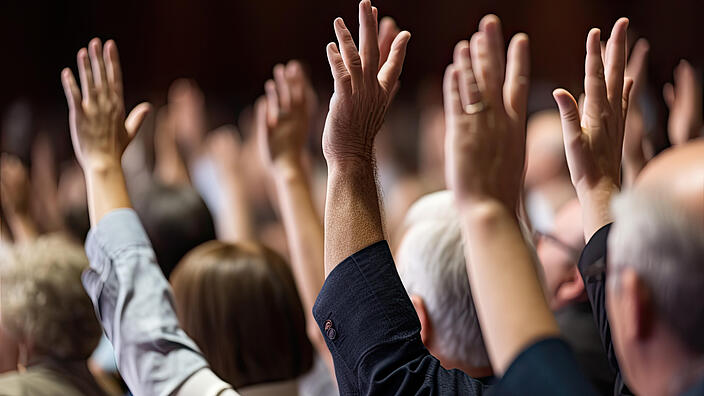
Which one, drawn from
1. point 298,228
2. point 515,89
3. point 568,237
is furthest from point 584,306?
point 515,89

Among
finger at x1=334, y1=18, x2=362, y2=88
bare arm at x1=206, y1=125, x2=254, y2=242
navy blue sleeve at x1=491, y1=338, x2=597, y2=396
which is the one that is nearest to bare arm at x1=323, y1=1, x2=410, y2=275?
finger at x1=334, y1=18, x2=362, y2=88

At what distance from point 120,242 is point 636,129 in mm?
1182

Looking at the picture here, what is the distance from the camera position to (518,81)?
1268 mm

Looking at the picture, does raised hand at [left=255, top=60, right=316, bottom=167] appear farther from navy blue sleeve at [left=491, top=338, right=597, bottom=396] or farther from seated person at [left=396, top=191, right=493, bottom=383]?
navy blue sleeve at [left=491, top=338, right=597, bottom=396]

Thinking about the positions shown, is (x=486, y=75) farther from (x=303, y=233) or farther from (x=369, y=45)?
(x=303, y=233)

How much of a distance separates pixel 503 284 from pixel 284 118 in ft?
3.84

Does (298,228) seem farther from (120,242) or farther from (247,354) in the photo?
(120,242)

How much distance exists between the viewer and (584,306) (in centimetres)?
190

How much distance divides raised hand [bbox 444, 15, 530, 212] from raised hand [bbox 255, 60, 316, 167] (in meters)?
0.95

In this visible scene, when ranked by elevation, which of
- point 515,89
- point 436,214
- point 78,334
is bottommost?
point 78,334

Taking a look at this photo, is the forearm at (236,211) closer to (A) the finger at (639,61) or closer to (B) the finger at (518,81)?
(A) the finger at (639,61)

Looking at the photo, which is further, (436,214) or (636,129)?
(636,129)

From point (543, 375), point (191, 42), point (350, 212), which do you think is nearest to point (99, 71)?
point (350, 212)

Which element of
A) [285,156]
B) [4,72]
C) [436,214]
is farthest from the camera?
[4,72]
